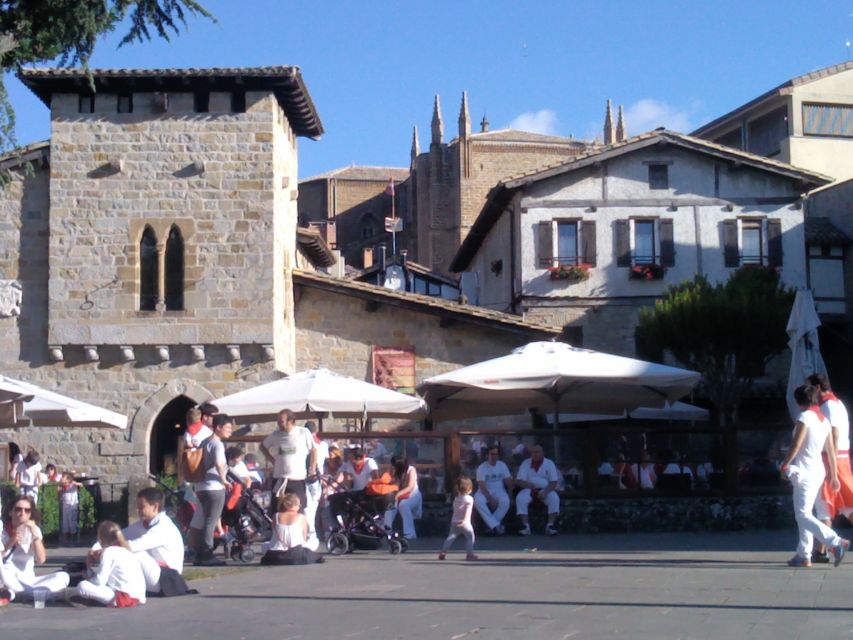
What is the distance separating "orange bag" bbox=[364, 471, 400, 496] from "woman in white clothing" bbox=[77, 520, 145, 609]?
19.2 ft

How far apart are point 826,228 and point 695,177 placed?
6.44 m

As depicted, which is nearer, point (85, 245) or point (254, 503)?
point (254, 503)

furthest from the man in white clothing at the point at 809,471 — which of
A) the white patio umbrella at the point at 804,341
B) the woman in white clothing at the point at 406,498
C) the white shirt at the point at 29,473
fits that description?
the white shirt at the point at 29,473

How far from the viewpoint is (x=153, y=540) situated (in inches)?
432

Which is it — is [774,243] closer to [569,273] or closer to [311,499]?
[569,273]

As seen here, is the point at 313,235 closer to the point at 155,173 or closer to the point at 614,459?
the point at 155,173

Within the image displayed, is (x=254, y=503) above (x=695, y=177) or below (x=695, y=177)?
below

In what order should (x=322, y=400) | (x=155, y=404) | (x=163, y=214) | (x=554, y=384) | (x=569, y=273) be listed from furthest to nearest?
(x=569, y=273) → (x=163, y=214) → (x=155, y=404) → (x=322, y=400) → (x=554, y=384)

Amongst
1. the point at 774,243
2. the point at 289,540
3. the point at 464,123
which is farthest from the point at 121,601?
the point at 464,123

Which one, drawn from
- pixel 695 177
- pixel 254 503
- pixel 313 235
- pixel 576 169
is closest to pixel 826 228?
pixel 695 177

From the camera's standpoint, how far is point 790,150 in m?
44.4

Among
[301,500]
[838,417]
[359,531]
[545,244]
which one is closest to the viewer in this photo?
[838,417]

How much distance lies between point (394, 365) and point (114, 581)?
1755 centimetres

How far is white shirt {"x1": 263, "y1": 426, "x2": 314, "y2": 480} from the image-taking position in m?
14.5
